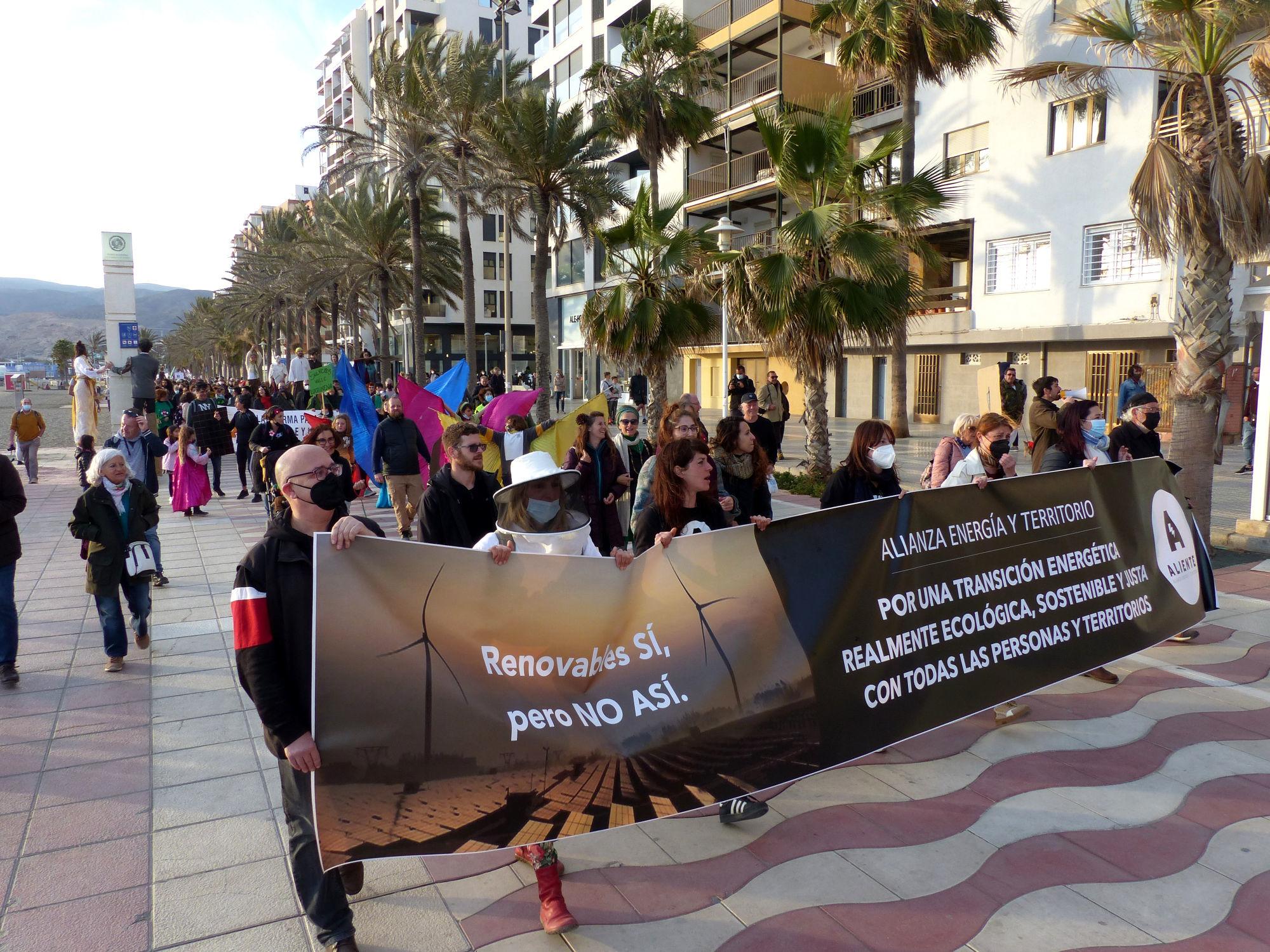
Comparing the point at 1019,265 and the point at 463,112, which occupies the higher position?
the point at 463,112

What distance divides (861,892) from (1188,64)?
8.64 m

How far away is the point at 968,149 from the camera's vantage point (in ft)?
83.1

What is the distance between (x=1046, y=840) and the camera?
3.74 m

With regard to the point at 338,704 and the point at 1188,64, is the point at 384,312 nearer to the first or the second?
the point at 1188,64

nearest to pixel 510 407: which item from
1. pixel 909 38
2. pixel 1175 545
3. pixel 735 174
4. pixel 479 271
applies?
pixel 1175 545

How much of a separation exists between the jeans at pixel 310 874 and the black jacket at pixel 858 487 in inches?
125

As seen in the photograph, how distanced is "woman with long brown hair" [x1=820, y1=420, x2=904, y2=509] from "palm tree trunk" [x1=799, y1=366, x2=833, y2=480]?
27.5ft

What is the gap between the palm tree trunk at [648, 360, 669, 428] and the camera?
15.8 metres

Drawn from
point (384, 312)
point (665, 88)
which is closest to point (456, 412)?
point (665, 88)

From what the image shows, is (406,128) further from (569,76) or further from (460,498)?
(460,498)

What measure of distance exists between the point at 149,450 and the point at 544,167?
17388 mm

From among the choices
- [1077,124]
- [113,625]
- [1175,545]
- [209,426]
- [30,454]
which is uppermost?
[1077,124]

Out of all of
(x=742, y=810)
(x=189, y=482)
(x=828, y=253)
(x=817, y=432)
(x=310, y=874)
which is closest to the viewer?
(x=310, y=874)

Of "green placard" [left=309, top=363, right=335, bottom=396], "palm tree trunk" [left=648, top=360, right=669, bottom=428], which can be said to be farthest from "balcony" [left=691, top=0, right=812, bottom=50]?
"green placard" [left=309, top=363, right=335, bottom=396]
